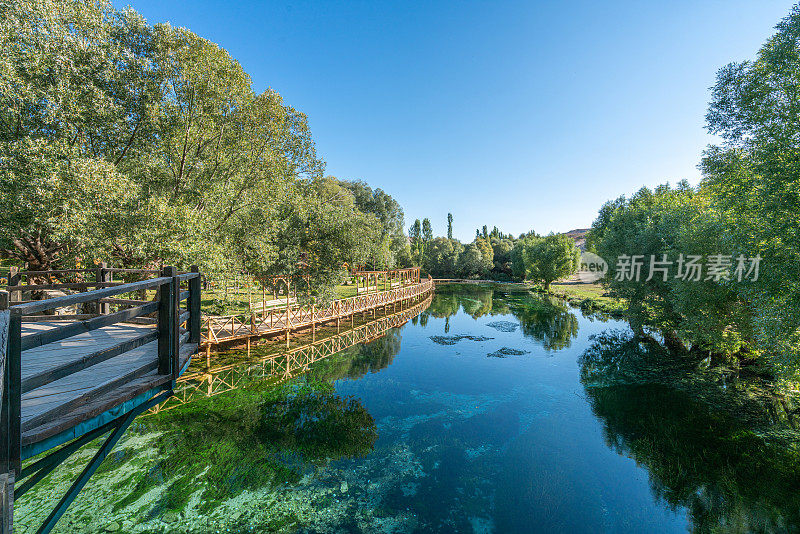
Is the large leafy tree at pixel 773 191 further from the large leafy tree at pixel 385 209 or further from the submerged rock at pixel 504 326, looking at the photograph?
the large leafy tree at pixel 385 209

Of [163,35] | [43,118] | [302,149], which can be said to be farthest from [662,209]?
[43,118]

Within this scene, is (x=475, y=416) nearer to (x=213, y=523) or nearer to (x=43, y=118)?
(x=213, y=523)

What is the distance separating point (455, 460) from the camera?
8.95 m

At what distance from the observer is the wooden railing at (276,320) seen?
49.7 ft

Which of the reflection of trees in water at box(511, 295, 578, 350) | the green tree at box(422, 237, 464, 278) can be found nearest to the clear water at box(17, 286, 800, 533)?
the reflection of trees in water at box(511, 295, 578, 350)

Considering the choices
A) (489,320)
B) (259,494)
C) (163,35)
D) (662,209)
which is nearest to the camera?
(259,494)

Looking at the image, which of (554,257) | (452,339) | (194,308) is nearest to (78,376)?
(194,308)

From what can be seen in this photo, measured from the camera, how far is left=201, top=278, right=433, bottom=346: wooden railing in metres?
15.2

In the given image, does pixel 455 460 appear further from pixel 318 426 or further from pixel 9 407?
pixel 9 407

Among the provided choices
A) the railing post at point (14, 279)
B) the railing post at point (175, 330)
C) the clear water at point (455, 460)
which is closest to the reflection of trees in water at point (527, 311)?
the clear water at point (455, 460)

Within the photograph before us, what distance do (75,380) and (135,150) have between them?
12.5m

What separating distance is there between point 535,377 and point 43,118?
A: 2214cm

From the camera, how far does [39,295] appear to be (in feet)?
34.9

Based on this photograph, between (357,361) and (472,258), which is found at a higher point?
(472,258)
